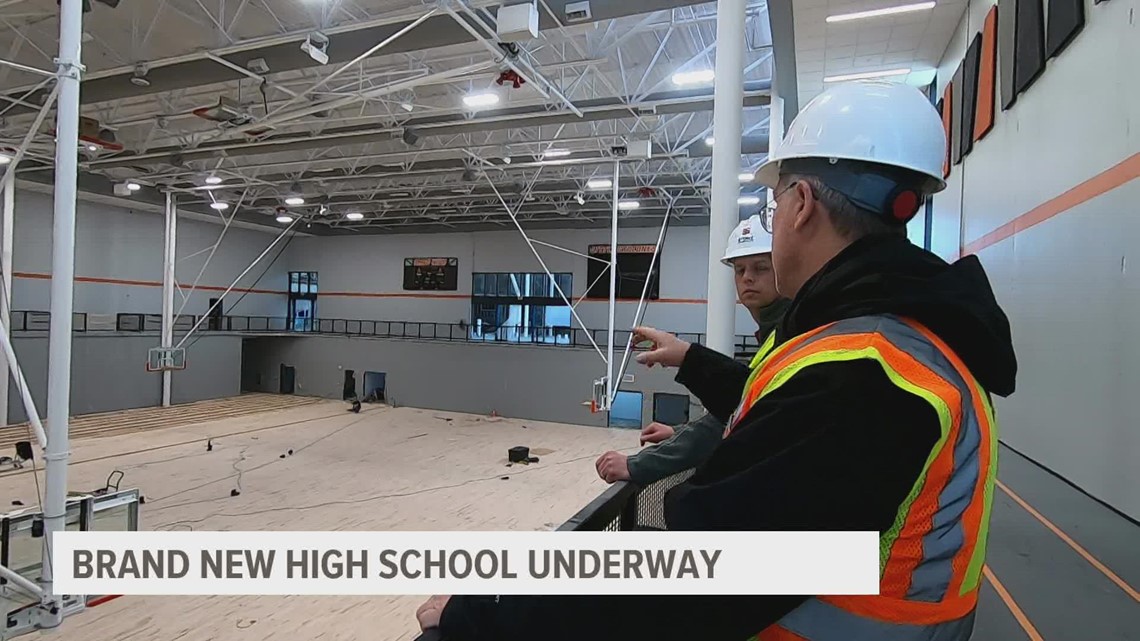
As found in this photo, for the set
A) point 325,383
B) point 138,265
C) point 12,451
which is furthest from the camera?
point 325,383

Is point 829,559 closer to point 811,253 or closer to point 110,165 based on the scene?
point 811,253

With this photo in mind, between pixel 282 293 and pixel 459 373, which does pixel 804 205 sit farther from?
pixel 282 293

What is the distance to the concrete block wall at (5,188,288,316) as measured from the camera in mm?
16906

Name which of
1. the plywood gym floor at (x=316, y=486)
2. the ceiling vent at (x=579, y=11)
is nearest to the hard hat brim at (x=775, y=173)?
the plywood gym floor at (x=316, y=486)

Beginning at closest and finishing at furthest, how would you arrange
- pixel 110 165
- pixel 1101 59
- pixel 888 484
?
1. pixel 888 484
2. pixel 1101 59
3. pixel 110 165

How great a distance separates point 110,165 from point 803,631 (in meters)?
18.7

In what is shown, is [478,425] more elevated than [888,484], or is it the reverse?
[888,484]

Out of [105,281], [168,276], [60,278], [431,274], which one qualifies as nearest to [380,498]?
[60,278]

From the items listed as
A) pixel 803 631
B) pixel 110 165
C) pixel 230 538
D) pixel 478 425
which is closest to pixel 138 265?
pixel 110 165

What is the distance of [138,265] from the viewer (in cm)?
2002

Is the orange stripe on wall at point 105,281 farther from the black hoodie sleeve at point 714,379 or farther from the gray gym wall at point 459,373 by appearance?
the black hoodie sleeve at point 714,379

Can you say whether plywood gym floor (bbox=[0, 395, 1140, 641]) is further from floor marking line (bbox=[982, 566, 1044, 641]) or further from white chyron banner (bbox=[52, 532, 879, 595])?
white chyron banner (bbox=[52, 532, 879, 595])

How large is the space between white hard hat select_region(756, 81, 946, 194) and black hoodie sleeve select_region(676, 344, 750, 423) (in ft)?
3.27

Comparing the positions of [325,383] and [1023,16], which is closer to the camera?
[1023,16]
